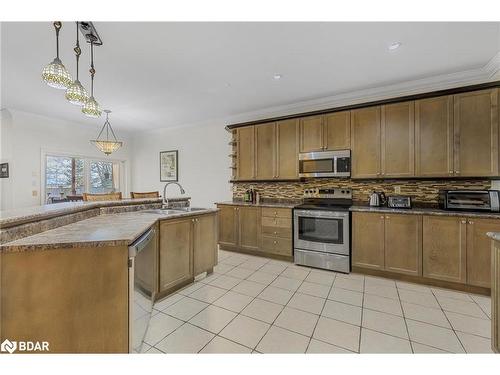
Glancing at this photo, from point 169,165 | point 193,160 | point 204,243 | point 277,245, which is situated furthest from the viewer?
point 169,165

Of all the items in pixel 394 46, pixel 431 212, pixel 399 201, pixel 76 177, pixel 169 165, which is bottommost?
pixel 431 212

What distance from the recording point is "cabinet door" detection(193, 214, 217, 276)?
2795 millimetres

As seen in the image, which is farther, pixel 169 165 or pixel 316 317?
pixel 169 165

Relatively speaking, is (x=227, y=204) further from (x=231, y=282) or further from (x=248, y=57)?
(x=248, y=57)

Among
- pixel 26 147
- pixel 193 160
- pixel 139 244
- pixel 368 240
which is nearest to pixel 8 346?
pixel 139 244

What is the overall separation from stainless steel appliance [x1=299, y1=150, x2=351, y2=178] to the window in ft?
15.1

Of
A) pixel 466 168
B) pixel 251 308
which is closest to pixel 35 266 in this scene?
pixel 251 308

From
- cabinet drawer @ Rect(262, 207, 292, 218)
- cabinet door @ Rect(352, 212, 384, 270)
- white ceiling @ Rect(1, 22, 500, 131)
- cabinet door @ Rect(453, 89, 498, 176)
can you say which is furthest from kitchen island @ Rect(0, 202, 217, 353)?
cabinet door @ Rect(453, 89, 498, 176)

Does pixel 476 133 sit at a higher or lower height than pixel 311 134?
lower

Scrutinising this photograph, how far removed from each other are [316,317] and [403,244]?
5.13 ft

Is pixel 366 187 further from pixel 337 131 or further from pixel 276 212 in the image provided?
pixel 276 212

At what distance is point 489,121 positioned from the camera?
263 centimetres

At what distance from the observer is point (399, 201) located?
10.2 ft

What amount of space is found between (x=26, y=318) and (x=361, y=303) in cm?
264
